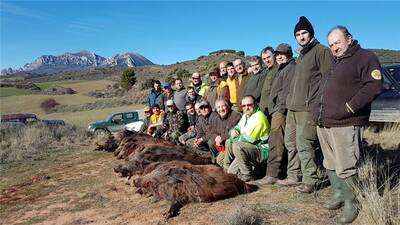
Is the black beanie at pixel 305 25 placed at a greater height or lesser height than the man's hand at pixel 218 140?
greater

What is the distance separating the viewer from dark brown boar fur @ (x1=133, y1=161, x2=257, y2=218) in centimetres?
623

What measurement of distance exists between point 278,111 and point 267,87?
0.66m

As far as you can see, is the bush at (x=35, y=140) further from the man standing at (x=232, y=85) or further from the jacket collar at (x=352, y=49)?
the jacket collar at (x=352, y=49)

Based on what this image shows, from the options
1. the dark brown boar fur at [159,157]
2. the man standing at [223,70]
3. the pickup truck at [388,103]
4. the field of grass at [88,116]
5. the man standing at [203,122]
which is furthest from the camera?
the field of grass at [88,116]

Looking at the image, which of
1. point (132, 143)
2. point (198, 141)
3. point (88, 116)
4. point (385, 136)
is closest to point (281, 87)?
point (198, 141)

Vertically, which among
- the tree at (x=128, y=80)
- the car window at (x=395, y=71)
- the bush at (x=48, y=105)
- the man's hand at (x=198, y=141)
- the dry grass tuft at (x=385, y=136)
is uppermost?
the tree at (x=128, y=80)

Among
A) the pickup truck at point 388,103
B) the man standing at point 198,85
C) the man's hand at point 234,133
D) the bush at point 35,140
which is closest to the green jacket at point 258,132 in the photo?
the man's hand at point 234,133

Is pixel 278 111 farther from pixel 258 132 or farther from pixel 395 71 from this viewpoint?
pixel 395 71

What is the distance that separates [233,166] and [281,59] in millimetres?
1851

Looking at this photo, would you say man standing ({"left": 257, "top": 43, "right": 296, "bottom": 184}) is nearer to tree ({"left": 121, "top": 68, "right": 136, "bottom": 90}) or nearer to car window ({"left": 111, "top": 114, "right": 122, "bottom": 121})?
car window ({"left": 111, "top": 114, "right": 122, "bottom": 121})

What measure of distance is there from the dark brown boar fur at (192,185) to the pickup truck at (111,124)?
13810 millimetres

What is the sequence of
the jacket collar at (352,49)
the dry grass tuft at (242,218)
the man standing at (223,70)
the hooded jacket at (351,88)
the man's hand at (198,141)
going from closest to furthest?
the hooded jacket at (351,88) → the jacket collar at (352,49) → the dry grass tuft at (242,218) → the man's hand at (198,141) → the man standing at (223,70)

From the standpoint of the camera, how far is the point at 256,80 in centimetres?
770

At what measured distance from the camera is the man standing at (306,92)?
575cm
